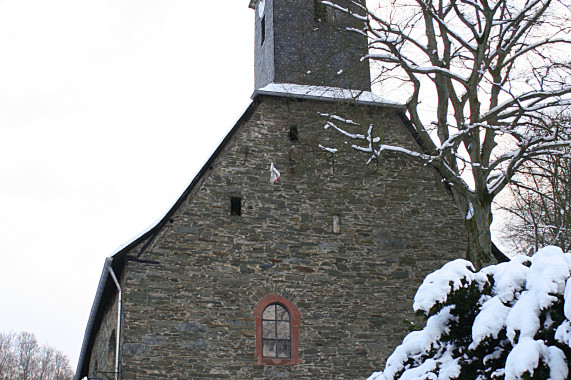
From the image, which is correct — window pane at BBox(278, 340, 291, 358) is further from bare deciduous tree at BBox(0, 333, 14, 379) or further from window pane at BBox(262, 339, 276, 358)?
bare deciduous tree at BBox(0, 333, 14, 379)

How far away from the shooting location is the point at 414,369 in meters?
7.19

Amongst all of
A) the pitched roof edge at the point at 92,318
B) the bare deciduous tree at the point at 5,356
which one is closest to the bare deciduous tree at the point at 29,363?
the bare deciduous tree at the point at 5,356

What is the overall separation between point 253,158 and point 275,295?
106 inches

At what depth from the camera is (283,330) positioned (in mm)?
13117

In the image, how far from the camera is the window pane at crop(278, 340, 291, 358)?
1295 centimetres

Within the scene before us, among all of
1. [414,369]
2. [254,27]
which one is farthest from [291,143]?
[414,369]

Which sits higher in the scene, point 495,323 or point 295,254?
point 295,254

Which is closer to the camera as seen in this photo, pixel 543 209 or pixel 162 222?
pixel 162 222

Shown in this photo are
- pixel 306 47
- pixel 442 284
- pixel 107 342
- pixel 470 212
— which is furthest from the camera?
pixel 306 47

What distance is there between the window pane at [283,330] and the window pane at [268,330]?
0.09m

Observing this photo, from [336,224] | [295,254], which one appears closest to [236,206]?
[295,254]

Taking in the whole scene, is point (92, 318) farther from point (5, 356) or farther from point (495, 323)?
point (5, 356)

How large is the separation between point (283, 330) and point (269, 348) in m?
0.42

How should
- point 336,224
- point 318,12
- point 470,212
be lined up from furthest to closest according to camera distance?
point 318,12 < point 336,224 < point 470,212
